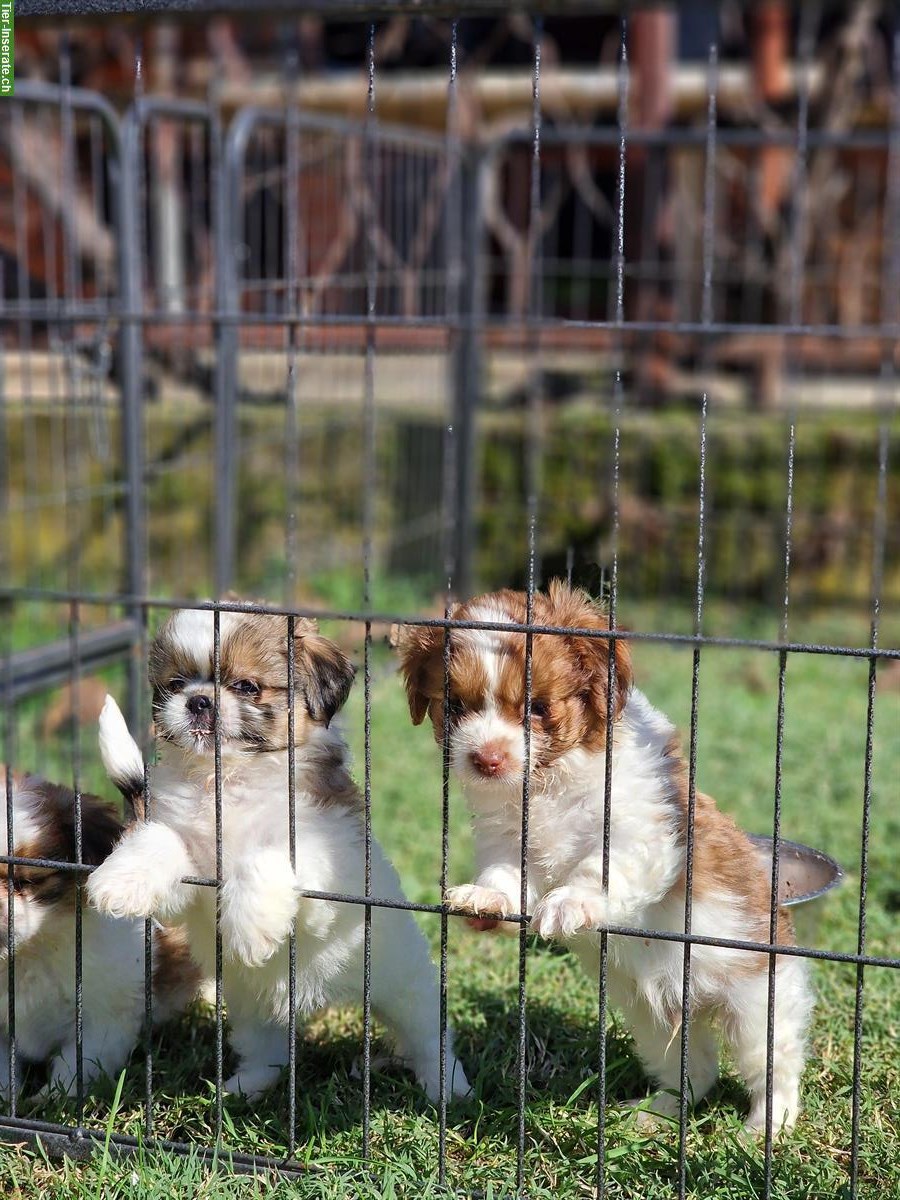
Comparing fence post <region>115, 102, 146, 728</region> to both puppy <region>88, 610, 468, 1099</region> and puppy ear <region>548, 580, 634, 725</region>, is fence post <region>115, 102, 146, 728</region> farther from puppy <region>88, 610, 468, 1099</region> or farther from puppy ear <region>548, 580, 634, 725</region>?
puppy ear <region>548, 580, 634, 725</region>

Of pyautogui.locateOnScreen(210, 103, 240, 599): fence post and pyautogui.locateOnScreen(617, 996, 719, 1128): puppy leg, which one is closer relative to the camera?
pyautogui.locateOnScreen(617, 996, 719, 1128): puppy leg

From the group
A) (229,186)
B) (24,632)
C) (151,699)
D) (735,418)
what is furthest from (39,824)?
(735,418)

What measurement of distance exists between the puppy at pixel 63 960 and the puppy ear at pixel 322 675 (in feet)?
1.97

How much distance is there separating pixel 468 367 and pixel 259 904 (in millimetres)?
5599

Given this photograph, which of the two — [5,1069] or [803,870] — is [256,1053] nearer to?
[5,1069]

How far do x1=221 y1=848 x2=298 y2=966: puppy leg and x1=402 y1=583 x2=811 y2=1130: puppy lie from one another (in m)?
0.33

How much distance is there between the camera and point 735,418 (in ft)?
28.5

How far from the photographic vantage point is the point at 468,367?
787 centimetres

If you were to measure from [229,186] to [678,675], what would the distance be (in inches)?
125

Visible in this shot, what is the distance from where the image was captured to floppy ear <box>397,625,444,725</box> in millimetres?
2865

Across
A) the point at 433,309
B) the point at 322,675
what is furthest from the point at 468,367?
the point at 322,675

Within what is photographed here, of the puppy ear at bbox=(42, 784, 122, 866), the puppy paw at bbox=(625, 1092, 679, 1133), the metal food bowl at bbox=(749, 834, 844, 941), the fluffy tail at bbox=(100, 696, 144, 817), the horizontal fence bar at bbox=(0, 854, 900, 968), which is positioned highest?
the fluffy tail at bbox=(100, 696, 144, 817)

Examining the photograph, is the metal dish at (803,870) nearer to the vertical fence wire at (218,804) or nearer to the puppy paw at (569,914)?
the puppy paw at (569,914)

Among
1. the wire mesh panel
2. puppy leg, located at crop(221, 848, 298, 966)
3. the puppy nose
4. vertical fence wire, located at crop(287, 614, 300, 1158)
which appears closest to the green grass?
vertical fence wire, located at crop(287, 614, 300, 1158)
